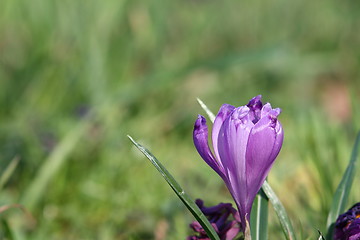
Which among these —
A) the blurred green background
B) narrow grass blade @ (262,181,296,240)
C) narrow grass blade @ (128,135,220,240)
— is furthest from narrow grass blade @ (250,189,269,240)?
the blurred green background

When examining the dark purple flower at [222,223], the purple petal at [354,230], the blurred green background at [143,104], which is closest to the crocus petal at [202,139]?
the dark purple flower at [222,223]

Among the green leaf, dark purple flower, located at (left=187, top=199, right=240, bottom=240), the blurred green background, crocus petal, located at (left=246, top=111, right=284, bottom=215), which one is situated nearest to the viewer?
crocus petal, located at (left=246, top=111, right=284, bottom=215)

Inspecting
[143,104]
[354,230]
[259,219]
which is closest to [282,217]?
[259,219]

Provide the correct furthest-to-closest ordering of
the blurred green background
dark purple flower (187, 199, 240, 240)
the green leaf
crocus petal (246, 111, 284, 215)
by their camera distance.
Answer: the blurred green background
the green leaf
dark purple flower (187, 199, 240, 240)
crocus petal (246, 111, 284, 215)

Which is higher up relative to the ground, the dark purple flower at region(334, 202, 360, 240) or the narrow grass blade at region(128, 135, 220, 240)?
the narrow grass blade at region(128, 135, 220, 240)

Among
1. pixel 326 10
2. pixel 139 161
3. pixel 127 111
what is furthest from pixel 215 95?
pixel 326 10

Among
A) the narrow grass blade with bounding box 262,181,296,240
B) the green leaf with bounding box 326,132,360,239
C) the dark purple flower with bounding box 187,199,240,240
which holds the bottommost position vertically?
the green leaf with bounding box 326,132,360,239

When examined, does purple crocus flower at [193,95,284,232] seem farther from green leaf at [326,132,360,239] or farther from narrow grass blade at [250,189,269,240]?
green leaf at [326,132,360,239]
